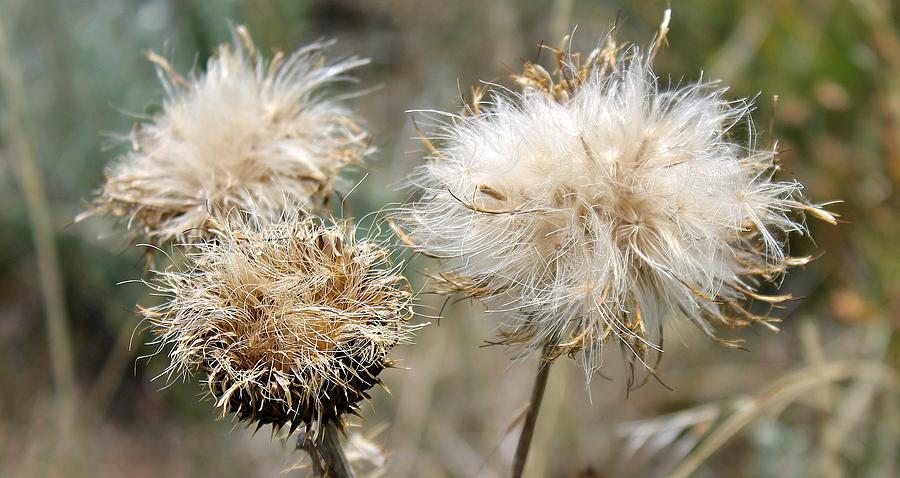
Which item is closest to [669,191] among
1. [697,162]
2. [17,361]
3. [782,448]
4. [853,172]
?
[697,162]

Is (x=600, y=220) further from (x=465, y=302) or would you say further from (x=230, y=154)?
(x=465, y=302)

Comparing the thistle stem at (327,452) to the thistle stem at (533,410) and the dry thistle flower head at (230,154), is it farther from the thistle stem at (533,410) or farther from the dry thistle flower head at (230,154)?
the dry thistle flower head at (230,154)

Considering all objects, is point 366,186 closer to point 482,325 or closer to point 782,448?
point 482,325

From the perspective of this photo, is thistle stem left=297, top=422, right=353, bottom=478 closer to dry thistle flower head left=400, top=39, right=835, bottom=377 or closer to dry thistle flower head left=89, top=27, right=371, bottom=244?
dry thistle flower head left=400, top=39, right=835, bottom=377

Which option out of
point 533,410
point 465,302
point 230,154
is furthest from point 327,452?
point 465,302

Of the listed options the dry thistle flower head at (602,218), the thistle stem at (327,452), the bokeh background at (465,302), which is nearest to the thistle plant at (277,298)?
the thistle stem at (327,452)

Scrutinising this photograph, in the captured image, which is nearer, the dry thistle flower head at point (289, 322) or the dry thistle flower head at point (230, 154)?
the dry thistle flower head at point (289, 322)
